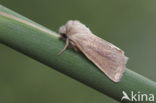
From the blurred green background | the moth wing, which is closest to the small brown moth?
the moth wing

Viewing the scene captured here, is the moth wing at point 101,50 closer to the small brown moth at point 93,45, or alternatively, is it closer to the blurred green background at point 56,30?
the small brown moth at point 93,45

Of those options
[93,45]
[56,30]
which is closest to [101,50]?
[93,45]

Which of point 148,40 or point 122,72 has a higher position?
point 122,72

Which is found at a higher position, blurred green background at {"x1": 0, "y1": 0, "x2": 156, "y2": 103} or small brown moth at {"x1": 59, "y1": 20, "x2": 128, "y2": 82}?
small brown moth at {"x1": 59, "y1": 20, "x2": 128, "y2": 82}

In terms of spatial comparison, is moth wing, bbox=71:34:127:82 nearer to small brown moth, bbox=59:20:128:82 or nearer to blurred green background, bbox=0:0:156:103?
small brown moth, bbox=59:20:128:82

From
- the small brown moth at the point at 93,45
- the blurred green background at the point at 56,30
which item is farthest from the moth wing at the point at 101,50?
the blurred green background at the point at 56,30

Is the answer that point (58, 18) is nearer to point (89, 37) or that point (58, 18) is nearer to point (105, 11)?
point (105, 11)

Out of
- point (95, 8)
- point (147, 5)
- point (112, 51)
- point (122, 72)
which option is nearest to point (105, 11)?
point (95, 8)

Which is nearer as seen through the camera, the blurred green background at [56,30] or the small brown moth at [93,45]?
the small brown moth at [93,45]

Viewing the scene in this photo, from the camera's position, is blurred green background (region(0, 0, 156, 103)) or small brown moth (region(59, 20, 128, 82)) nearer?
small brown moth (region(59, 20, 128, 82))
